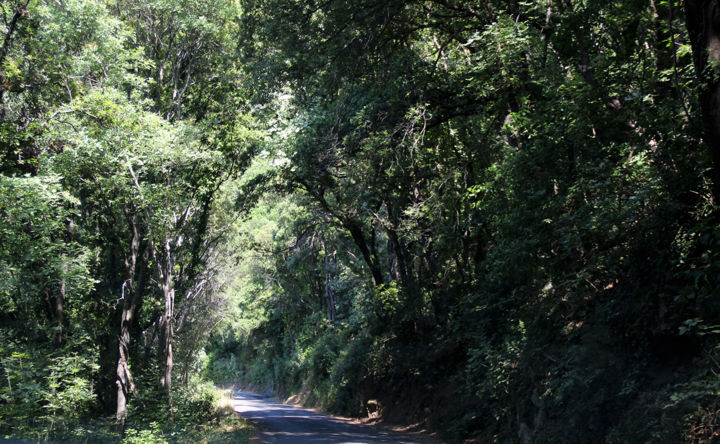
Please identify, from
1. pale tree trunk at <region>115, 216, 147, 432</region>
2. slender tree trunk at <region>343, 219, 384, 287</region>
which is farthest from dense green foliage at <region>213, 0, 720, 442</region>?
pale tree trunk at <region>115, 216, 147, 432</region>

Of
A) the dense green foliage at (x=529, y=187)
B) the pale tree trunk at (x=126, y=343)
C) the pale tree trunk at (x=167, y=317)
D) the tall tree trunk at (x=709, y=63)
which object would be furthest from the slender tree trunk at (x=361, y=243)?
the tall tree trunk at (x=709, y=63)

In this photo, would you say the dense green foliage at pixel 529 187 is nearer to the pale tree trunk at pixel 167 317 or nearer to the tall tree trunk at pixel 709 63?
the tall tree trunk at pixel 709 63

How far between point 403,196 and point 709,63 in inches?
423

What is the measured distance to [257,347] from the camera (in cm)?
4878

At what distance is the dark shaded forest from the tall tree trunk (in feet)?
0.08

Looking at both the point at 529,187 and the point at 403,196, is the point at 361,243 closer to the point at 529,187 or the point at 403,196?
the point at 403,196

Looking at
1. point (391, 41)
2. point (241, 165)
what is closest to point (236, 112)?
point (241, 165)

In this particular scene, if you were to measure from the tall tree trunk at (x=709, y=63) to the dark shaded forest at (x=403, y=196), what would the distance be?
0.03 metres

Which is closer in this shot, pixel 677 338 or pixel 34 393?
pixel 677 338

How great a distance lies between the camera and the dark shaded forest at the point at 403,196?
6.41m

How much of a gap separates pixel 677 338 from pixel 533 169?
129 inches

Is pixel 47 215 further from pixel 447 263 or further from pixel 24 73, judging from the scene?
pixel 447 263

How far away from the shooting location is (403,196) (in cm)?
1470

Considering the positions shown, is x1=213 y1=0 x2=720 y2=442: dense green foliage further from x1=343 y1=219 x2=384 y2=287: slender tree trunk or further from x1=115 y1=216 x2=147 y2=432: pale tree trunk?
x1=115 y1=216 x2=147 y2=432: pale tree trunk
